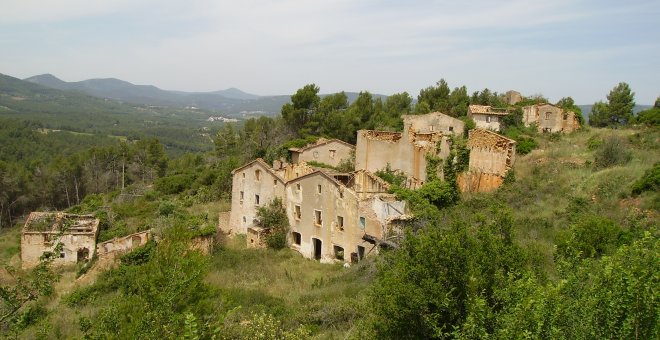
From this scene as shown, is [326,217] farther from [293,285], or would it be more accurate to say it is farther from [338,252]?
[293,285]

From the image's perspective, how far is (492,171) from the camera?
2591cm

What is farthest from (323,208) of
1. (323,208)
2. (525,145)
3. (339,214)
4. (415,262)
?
(415,262)

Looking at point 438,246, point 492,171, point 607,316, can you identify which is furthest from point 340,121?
point 607,316

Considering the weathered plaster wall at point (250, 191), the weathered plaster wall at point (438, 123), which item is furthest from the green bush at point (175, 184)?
the weathered plaster wall at point (438, 123)

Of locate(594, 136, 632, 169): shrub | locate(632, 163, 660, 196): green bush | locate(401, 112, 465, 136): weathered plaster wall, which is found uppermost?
locate(401, 112, 465, 136): weathered plaster wall

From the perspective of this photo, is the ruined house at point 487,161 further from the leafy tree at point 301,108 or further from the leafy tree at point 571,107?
the leafy tree at point 301,108

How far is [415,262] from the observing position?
1003 cm

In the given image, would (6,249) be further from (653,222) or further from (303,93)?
(653,222)

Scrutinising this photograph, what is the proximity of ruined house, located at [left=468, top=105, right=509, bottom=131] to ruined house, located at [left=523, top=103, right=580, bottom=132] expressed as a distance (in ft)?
7.04

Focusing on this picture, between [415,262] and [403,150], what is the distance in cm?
1875

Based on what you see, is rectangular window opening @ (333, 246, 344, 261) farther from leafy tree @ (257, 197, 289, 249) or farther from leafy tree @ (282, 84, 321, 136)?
leafy tree @ (282, 84, 321, 136)

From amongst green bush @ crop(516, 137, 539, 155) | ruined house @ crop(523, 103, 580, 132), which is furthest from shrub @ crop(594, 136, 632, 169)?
ruined house @ crop(523, 103, 580, 132)

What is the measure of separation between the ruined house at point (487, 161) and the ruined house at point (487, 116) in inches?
326

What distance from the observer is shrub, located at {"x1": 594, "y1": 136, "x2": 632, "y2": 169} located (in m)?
24.5
